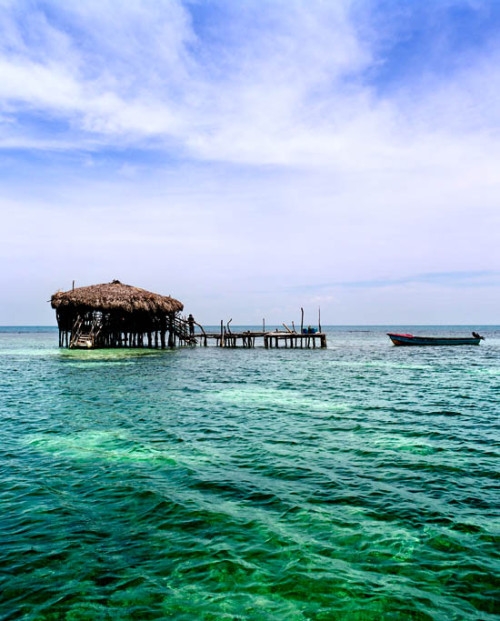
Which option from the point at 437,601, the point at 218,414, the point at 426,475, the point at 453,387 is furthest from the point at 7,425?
the point at 453,387

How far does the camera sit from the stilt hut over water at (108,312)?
134ft

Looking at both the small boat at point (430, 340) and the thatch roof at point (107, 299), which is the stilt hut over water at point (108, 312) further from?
the small boat at point (430, 340)

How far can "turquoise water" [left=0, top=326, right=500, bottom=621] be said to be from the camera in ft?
17.3

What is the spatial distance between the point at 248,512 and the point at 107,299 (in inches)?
1411

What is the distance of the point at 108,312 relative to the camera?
41562mm

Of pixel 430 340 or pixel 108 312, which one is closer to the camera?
pixel 108 312

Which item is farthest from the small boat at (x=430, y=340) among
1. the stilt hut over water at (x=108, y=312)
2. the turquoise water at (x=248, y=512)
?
the turquoise water at (x=248, y=512)

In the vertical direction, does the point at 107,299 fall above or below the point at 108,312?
above

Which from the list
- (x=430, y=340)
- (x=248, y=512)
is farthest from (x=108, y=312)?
(x=430, y=340)

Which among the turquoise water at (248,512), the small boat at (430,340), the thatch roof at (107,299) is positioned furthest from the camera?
the small boat at (430,340)

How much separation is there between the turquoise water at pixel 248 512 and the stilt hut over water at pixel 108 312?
25470mm

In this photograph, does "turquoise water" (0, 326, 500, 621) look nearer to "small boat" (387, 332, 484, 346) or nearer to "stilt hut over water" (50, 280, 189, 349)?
"stilt hut over water" (50, 280, 189, 349)

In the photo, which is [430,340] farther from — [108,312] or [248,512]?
[248,512]

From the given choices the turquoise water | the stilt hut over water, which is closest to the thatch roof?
the stilt hut over water
